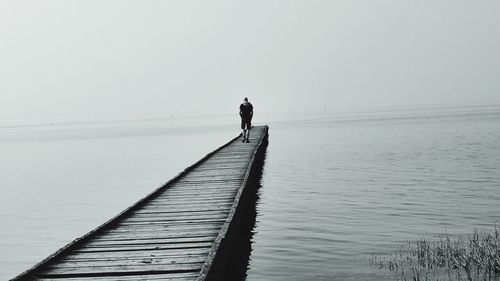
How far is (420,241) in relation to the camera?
424 inches

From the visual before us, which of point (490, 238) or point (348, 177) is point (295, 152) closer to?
point (348, 177)

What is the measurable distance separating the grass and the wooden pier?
291cm

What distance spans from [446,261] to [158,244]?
4.77 metres

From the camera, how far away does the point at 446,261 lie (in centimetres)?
899

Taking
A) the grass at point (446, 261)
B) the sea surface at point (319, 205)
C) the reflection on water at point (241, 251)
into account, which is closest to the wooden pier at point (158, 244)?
the reflection on water at point (241, 251)

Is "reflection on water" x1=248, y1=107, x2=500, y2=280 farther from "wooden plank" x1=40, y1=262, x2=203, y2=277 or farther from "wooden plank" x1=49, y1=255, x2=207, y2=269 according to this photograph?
"wooden plank" x1=40, y1=262, x2=203, y2=277

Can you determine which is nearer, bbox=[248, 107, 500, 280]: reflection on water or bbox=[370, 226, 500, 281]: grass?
bbox=[370, 226, 500, 281]: grass

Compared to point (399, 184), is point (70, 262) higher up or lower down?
higher up

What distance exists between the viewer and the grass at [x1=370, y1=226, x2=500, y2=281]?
27.1ft

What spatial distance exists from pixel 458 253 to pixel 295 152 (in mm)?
30425

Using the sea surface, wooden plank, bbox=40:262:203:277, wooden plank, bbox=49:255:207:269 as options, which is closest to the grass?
the sea surface

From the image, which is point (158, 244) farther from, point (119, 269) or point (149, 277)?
point (149, 277)

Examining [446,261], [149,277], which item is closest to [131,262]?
[149,277]

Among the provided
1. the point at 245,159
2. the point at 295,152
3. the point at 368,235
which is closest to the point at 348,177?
the point at 245,159
